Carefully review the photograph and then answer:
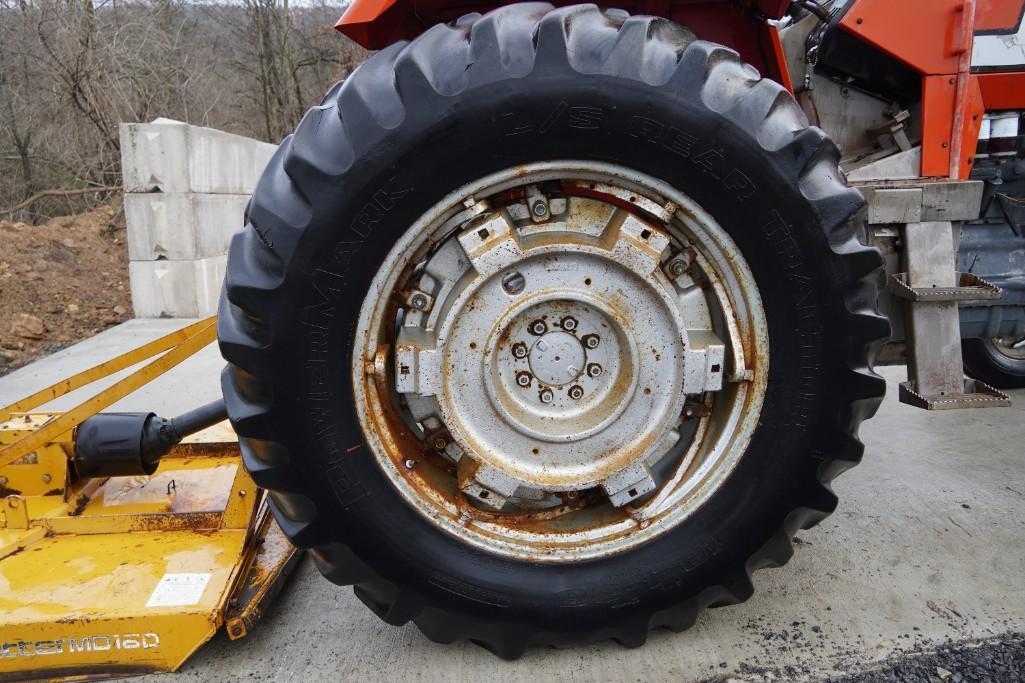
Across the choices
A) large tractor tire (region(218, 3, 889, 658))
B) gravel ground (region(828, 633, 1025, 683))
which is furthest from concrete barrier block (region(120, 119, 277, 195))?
gravel ground (region(828, 633, 1025, 683))

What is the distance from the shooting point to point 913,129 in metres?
2.88

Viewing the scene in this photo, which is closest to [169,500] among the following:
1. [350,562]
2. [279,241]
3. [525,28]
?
[350,562]

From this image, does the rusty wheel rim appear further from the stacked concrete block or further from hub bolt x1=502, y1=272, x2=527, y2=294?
the stacked concrete block

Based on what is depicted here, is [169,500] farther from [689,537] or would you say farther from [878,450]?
[878,450]

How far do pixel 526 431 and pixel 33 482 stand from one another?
1838mm

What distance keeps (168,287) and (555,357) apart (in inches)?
256

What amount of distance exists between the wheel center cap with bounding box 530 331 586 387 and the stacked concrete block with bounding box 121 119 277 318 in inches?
253

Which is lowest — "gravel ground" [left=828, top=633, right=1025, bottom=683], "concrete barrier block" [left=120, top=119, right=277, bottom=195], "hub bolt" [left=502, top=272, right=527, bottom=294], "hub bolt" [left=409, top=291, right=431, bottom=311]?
"gravel ground" [left=828, top=633, right=1025, bottom=683]

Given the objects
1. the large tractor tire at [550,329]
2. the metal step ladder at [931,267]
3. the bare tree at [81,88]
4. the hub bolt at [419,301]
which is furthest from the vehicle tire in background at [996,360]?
the bare tree at [81,88]

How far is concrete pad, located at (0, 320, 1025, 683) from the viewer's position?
224 cm

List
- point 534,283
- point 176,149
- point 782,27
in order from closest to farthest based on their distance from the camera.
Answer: point 534,283, point 782,27, point 176,149

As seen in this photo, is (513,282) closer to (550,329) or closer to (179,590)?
(550,329)

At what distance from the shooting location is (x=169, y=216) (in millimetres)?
7492

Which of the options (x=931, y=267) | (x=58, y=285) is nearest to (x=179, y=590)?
(x=931, y=267)
